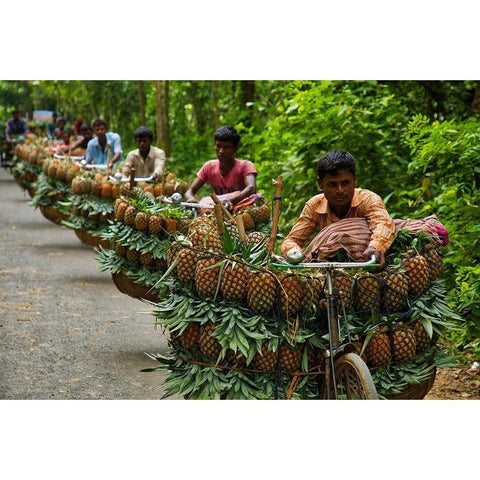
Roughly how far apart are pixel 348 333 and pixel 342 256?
0.67 m

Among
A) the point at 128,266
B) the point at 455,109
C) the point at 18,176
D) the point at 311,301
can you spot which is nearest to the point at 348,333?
the point at 311,301

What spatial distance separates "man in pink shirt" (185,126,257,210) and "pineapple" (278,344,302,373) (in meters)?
3.19

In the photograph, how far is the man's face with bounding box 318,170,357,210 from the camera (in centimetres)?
443

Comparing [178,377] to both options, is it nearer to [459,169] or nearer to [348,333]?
[348,333]

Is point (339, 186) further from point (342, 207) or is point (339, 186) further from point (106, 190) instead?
point (106, 190)

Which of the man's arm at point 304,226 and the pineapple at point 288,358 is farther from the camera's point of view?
the man's arm at point 304,226

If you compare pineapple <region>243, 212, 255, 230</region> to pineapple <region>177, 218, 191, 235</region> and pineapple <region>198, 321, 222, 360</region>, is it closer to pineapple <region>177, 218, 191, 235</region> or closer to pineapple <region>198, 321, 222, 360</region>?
→ pineapple <region>177, 218, 191, 235</region>

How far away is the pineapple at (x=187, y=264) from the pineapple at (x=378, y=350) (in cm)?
107

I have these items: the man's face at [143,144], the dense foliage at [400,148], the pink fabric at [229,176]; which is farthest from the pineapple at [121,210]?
the man's face at [143,144]

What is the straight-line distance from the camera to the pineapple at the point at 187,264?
4.30 meters

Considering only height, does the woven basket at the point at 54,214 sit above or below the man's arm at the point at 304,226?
below

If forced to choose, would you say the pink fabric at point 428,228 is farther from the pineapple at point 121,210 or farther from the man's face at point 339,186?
the pineapple at point 121,210

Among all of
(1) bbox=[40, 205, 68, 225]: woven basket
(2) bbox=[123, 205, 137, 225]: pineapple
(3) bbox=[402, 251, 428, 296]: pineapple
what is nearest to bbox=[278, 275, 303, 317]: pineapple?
(3) bbox=[402, 251, 428, 296]: pineapple

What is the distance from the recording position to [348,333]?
388cm
